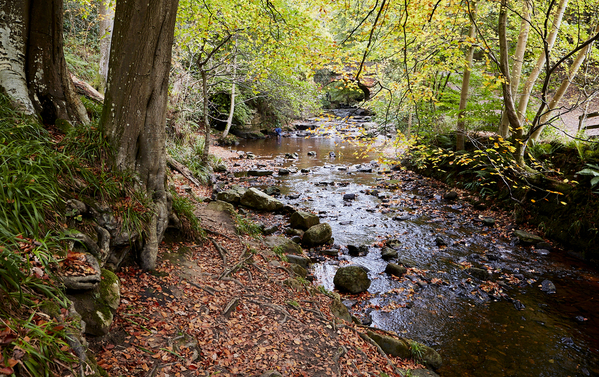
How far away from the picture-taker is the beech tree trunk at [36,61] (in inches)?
163

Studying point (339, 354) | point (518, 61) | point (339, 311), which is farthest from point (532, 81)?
point (339, 354)

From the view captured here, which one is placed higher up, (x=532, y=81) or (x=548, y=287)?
(x=532, y=81)

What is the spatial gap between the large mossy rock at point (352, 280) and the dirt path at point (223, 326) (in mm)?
1121

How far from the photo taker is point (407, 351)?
5.13 m

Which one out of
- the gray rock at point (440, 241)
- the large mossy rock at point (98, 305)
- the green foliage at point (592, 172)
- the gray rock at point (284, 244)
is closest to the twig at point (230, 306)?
the large mossy rock at point (98, 305)

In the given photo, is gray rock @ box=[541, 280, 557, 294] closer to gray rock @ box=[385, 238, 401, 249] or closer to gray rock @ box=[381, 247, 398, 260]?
gray rock @ box=[381, 247, 398, 260]

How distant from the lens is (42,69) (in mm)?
4480

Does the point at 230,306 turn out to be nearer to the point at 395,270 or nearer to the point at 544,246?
the point at 395,270

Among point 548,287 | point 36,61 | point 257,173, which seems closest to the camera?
point 36,61

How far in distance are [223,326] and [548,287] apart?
24.2ft

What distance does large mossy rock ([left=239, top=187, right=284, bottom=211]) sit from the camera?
11.0 meters

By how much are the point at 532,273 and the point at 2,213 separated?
32.7ft

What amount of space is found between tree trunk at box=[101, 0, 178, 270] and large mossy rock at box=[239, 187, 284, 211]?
21.3 feet

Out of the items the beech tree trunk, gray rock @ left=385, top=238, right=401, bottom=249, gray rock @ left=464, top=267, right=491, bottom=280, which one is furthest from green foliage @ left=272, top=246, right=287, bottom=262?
gray rock @ left=464, top=267, right=491, bottom=280
